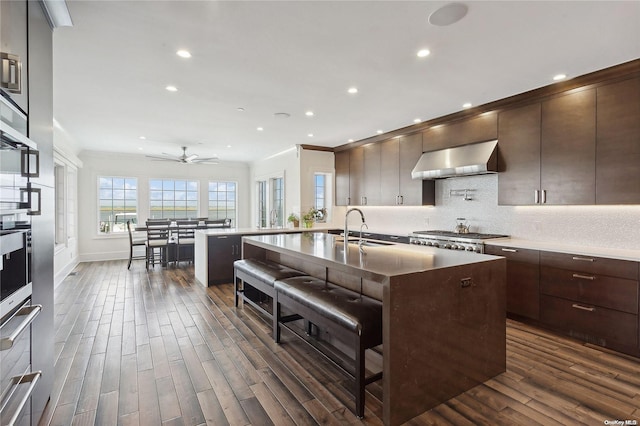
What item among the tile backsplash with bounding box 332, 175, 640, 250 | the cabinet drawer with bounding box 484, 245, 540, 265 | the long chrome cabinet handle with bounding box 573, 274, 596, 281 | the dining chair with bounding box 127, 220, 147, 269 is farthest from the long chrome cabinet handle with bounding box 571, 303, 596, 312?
the dining chair with bounding box 127, 220, 147, 269

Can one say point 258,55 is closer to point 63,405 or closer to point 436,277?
point 436,277

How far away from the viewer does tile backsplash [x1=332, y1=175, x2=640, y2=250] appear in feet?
10.9

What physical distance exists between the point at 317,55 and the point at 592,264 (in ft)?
10.3

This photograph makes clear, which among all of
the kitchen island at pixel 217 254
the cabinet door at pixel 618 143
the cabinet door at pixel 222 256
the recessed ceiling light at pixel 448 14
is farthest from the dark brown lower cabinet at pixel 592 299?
the cabinet door at pixel 222 256

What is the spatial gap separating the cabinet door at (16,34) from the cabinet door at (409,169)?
4.63 meters

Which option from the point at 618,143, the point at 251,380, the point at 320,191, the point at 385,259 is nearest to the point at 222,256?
the point at 320,191

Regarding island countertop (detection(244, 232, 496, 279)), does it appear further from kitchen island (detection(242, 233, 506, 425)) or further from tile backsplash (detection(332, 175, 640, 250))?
tile backsplash (detection(332, 175, 640, 250))

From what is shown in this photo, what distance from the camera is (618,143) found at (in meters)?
3.00

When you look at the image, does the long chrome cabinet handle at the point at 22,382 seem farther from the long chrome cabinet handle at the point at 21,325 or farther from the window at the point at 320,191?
the window at the point at 320,191

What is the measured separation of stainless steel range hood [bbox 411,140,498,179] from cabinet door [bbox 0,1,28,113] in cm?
423

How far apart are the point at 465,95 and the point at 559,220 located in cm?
184

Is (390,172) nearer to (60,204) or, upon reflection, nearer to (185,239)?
(185,239)

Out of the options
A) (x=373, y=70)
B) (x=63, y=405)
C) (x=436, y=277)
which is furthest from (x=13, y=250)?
(x=373, y=70)

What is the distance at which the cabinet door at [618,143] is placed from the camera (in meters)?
2.90
